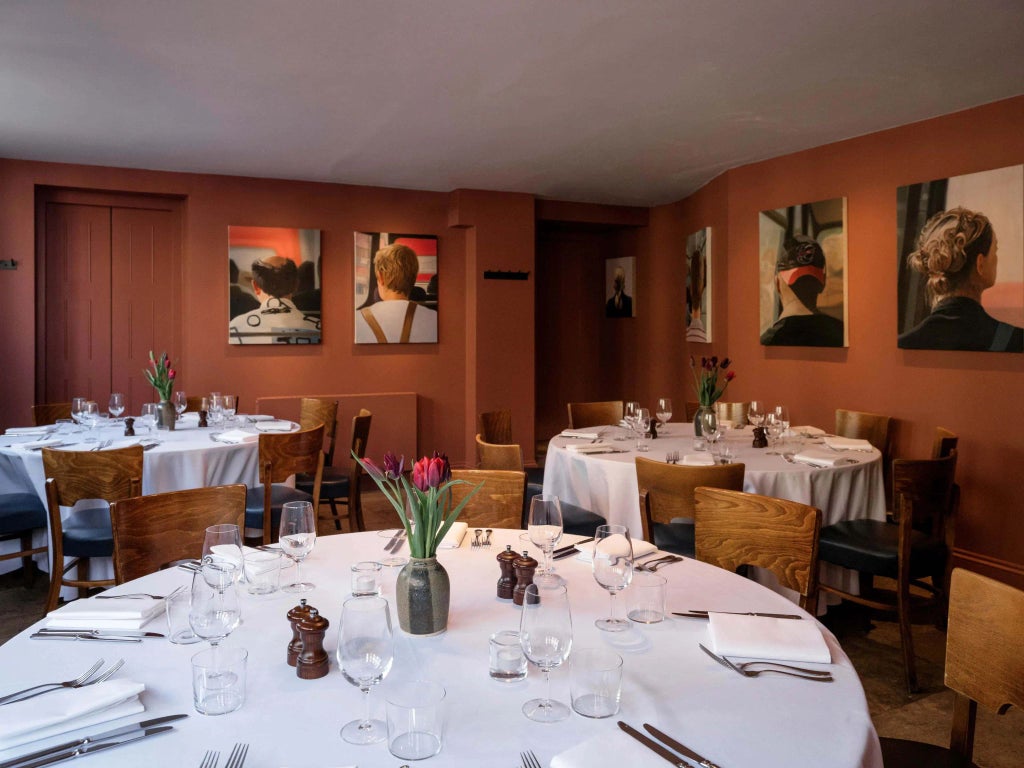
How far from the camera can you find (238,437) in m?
4.19

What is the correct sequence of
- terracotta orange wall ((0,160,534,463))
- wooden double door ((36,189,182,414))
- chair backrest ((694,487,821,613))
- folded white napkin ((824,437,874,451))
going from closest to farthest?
1. chair backrest ((694,487,821,613))
2. folded white napkin ((824,437,874,451))
3. terracotta orange wall ((0,160,534,463))
4. wooden double door ((36,189,182,414))

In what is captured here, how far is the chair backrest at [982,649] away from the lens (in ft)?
4.79

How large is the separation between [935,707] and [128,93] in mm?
5369

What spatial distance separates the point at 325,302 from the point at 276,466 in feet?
12.1

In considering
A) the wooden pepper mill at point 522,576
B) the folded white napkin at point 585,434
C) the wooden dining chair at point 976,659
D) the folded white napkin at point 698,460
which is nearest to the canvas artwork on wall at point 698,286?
the folded white napkin at point 585,434

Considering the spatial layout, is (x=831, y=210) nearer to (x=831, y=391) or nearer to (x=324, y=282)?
(x=831, y=391)

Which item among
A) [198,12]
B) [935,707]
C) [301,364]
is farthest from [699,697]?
[301,364]

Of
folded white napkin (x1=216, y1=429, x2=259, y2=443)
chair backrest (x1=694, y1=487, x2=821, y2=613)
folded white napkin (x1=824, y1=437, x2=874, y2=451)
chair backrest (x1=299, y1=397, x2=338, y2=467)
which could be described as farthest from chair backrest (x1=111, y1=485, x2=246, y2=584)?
chair backrest (x1=299, y1=397, x2=338, y2=467)

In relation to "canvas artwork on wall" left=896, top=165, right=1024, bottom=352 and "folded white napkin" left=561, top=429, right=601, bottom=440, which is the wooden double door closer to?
"folded white napkin" left=561, top=429, right=601, bottom=440

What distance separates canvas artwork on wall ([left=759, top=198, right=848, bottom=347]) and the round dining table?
434cm

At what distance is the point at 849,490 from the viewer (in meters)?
3.64

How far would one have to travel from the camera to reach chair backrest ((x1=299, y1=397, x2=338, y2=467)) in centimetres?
565

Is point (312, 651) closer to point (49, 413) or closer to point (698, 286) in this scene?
point (49, 413)

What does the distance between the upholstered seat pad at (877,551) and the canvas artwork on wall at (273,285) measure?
5221 millimetres
